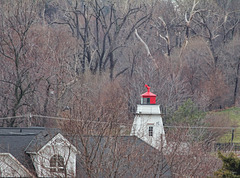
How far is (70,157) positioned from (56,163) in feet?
3.42

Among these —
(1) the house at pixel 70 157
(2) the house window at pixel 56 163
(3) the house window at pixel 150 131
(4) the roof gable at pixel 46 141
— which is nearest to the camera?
(2) the house window at pixel 56 163

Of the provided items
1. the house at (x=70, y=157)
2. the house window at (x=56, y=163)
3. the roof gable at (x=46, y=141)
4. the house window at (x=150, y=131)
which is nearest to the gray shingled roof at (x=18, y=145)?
the house at (x=70, y=157)

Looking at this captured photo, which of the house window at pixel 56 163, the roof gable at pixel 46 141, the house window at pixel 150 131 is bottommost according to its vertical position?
the house window at pixel 150 131

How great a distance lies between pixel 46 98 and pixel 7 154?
16.9m

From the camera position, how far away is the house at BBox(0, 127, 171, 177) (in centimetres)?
1698

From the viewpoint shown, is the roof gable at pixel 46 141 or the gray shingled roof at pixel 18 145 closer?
the roof gable at pixel 46 141

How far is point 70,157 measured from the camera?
1925 centimetres

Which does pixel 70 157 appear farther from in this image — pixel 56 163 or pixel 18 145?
pixel 18 145

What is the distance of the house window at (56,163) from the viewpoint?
16719 mm

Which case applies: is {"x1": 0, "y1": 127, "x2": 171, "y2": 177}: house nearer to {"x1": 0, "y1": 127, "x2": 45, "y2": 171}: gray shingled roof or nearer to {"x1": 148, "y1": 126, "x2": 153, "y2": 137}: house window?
{"x1": 0, "y1": 127, "x2": 45, "y2": 171}: gray shingled roof

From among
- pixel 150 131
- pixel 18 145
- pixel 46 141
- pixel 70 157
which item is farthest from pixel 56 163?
pixel 150 131

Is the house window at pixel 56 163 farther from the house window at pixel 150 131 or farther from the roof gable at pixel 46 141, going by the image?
the house window at pixel 150 131

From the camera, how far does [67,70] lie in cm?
3953

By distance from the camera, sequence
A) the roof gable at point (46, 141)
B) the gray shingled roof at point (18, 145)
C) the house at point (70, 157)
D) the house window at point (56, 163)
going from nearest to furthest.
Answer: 1. the house window at point (56, 163)
2. the house at point (70, 157)
3. the roof gable at point (46, 141)
4. the gray shingled roof at point (18, 145)
